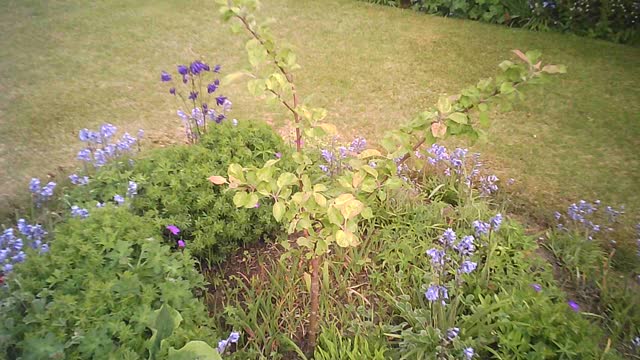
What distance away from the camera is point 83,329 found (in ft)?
5.41

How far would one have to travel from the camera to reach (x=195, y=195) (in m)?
2.41

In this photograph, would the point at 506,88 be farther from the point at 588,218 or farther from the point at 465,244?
the point at 588,218

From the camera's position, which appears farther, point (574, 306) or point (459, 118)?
point (574, 306)

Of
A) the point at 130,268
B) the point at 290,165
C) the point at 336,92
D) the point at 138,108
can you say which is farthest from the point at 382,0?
the point at 130,268

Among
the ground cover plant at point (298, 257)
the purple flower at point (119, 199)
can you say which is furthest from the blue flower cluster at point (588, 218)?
the purple flower at point (119, 199)

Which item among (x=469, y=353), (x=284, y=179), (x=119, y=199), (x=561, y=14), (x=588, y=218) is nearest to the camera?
(x=284, y=179)

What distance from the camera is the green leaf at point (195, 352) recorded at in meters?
1.59

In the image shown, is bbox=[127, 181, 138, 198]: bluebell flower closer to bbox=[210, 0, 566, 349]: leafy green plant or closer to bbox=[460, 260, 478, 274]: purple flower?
bbox=[210, 0, 566, 349]: leafy green plant

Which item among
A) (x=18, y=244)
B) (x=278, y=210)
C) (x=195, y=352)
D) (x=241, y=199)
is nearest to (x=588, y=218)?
(x=278, y=210)

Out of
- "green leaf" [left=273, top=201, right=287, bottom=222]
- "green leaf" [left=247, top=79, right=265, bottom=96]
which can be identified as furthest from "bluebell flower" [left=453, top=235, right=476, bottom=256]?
"green leaf" [left=247, top=79, right=265, bottom=96]

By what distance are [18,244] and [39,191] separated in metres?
0.54

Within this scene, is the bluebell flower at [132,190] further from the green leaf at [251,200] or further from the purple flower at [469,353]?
the purple flower at [469,353]

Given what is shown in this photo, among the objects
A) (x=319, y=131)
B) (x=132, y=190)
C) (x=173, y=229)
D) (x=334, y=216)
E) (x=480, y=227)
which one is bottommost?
(x=480, y=227)

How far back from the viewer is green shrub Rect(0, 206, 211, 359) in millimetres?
1626
